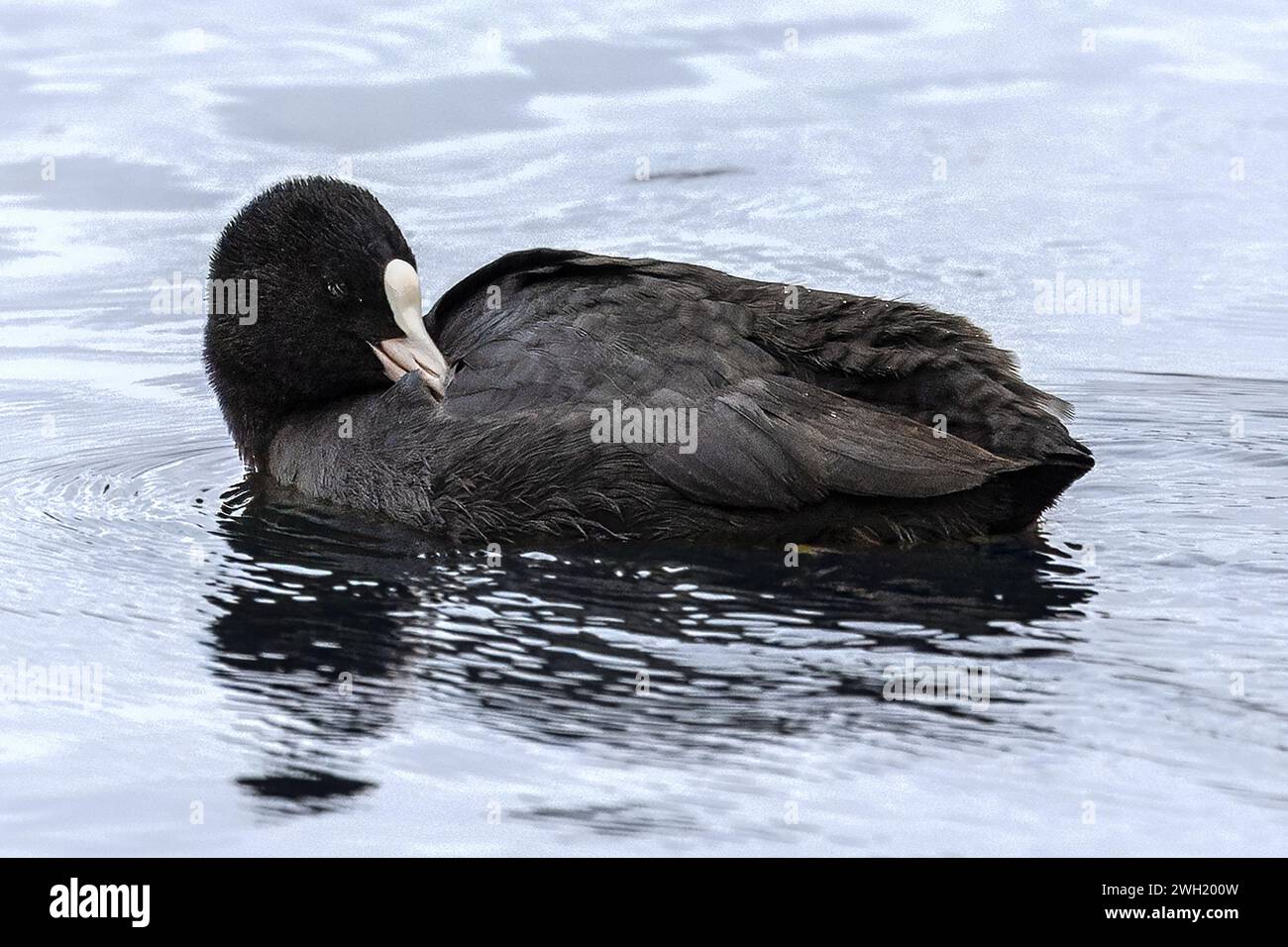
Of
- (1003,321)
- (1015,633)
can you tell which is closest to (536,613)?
(1015,633)

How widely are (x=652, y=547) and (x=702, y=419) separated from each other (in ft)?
1.67

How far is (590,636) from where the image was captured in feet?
21.5

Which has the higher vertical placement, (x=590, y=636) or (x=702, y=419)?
(x=702, y=419)

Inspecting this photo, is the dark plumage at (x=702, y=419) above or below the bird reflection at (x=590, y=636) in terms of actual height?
above

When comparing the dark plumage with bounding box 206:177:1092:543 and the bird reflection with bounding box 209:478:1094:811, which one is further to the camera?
the dark plumage with bounding box 206:177:1092:543

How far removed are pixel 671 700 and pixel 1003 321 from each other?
17.6 feet

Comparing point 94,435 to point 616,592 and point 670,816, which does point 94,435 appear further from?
point 670,816

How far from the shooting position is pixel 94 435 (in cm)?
934

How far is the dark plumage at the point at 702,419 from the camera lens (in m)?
7.21

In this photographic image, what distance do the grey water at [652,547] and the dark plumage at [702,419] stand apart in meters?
0.18

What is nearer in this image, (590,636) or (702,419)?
(590,636)

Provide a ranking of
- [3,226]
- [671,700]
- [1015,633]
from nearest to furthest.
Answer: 1. [671,700]
2. [1015,633]
3. [3,226]

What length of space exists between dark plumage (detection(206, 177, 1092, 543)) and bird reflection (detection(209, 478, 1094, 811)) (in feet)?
0.48

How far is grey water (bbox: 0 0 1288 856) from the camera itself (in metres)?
5.46
